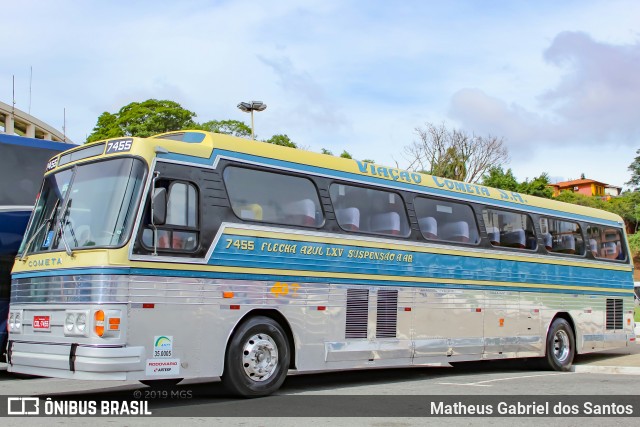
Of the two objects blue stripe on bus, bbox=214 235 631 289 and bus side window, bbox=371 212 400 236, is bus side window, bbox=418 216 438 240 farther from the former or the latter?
bus side window, bbox=371 212 400 236

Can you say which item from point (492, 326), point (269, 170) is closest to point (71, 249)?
point (269, 170)

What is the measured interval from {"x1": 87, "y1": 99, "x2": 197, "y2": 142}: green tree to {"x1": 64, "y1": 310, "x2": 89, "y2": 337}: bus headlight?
37.9 meters

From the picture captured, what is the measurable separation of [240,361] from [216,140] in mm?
2981

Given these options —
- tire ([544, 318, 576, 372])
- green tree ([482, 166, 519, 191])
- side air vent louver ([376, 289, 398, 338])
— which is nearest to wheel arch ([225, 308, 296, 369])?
side air vent louver ([376, 289, 398, 338])

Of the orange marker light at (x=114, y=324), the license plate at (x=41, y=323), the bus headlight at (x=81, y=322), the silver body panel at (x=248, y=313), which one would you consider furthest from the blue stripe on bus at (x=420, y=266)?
the license plate at (x=41, y=323)

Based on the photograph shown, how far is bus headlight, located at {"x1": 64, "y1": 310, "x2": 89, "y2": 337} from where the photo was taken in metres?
8.39

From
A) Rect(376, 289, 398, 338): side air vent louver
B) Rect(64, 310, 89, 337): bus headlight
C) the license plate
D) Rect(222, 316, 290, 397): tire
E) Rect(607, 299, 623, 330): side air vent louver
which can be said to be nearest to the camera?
Rect(64, 310, 89, 337): bus headlight

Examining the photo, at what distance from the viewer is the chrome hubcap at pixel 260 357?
9.73 meters

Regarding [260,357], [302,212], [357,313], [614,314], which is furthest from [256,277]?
[614,314]

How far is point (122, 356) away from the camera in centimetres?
830

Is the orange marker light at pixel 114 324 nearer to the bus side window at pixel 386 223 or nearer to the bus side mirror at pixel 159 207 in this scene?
the bus side mirror at pixel 159 207

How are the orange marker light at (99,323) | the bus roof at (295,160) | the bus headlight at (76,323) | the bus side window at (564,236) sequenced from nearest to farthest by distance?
the orange marker light at (99,323) < the bus headlight at (76,323) < the bus roof at (295,160) < the bus side window at (564,236)

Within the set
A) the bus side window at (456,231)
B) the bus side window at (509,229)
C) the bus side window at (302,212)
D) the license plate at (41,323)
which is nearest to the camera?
the license plate at (41,323)

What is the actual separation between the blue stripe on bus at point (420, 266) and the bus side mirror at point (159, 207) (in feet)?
3.08
